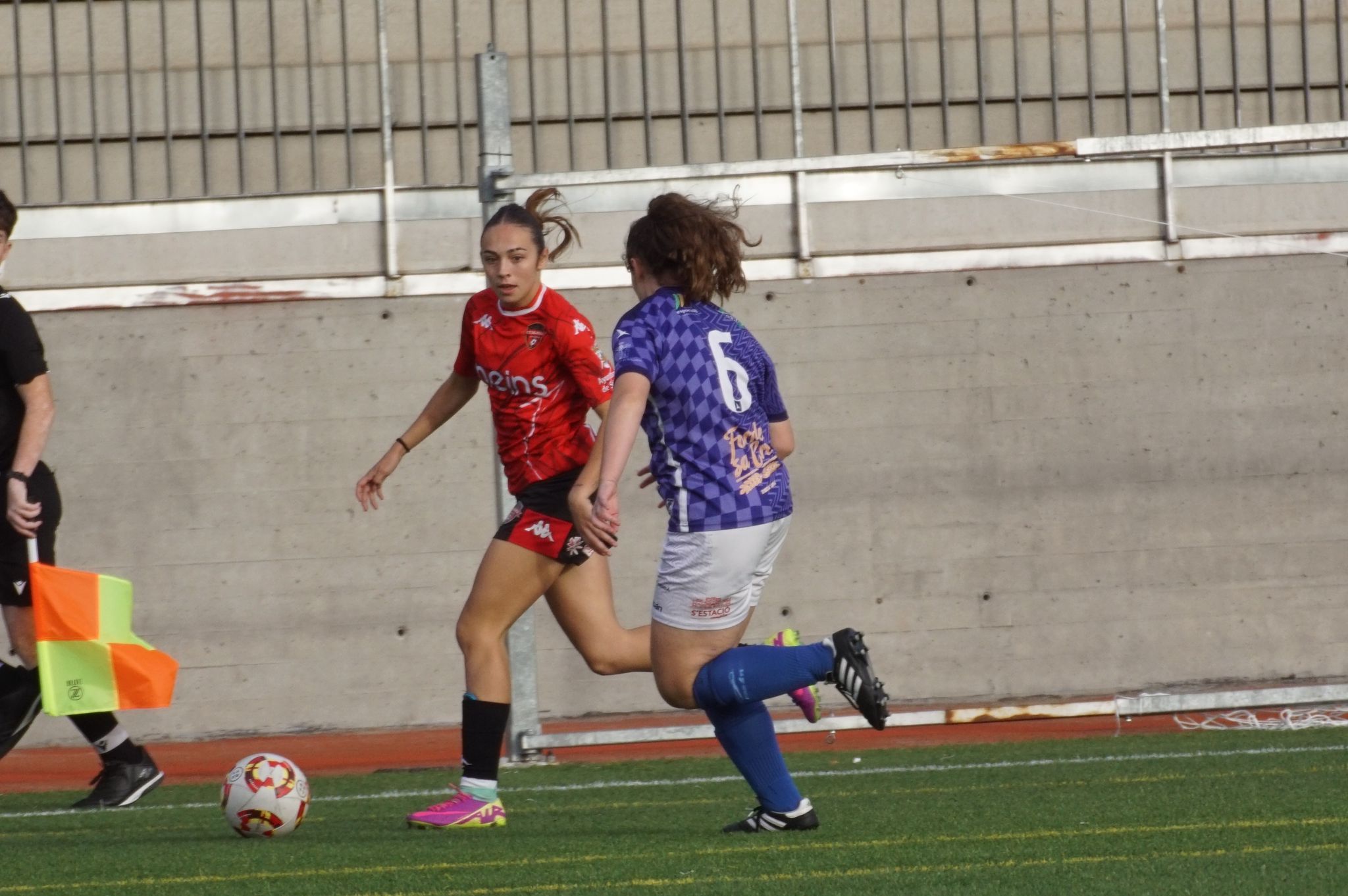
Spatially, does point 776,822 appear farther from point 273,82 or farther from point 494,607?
point 273,82

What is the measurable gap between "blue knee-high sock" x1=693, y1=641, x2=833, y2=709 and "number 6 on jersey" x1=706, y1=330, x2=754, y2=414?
0.58 meters

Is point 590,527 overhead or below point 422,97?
below

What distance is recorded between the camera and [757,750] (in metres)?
4.17

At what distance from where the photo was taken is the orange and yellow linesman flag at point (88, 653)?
4816 millimetres

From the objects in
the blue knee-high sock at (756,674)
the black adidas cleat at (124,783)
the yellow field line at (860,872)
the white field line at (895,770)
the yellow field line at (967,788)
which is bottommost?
the white field line at (895,770)

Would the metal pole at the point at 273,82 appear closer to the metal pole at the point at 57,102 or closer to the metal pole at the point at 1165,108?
the metal pole at the point at 57,102

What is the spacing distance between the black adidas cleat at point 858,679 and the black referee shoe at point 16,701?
2.58m

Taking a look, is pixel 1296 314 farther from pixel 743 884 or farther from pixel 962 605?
pixel 743 884

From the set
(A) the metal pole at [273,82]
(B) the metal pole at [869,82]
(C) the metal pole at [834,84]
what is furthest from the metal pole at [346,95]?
(B) the metal pole at [869,82]

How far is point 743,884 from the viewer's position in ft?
11.1

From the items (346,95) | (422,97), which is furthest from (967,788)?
(346,95)

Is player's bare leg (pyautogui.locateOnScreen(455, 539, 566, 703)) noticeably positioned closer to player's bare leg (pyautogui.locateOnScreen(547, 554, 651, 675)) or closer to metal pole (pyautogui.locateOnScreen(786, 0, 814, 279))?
player's bare leg (pyautogui.locateOnScreen(547, 554, 651, 675))

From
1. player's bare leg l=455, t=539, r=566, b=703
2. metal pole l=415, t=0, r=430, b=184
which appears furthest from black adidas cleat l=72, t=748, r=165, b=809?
metal pole l=415, t=0, r=430, b=184

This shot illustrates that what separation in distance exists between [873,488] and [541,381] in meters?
4.15
